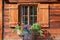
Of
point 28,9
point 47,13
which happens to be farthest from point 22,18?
point 47,13

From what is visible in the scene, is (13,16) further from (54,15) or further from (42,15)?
(54,15)

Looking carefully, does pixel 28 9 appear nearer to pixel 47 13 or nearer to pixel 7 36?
pixel 47 13

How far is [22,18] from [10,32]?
2.31 feet

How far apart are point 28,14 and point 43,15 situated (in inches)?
23.4

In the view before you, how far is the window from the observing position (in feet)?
29.8

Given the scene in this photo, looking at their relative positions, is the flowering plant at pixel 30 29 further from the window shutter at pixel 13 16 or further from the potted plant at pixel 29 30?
the window shutter at pixel 13 16

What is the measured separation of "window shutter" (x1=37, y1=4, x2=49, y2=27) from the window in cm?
25

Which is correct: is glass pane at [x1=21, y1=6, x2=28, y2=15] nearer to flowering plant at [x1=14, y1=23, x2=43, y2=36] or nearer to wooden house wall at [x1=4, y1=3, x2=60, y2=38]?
wooden house wall at [x1=4, y1=3, x2=60, y2=38]

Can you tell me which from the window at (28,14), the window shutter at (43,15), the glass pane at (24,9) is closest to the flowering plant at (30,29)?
the window shutter at (43,15)

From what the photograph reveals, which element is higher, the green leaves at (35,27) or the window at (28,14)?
the window at (28,14)

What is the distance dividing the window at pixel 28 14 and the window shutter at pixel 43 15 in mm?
254

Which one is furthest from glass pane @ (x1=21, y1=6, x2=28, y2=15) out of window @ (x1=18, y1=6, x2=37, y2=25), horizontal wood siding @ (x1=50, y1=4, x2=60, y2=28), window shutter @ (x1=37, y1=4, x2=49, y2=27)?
horizontal wood siding @ (x1=50, y1=4, x2=60, y2=28)

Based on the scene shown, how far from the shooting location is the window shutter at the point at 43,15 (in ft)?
29.1

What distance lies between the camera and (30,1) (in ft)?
29.4
